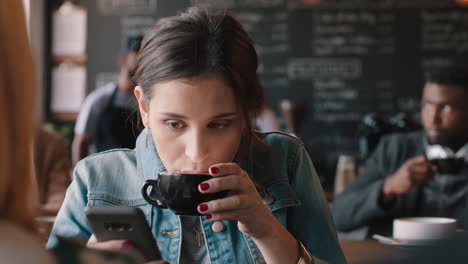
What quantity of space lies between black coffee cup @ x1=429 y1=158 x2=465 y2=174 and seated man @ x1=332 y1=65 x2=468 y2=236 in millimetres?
24

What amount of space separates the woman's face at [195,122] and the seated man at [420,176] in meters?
1.30

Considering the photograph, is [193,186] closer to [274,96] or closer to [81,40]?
[274,96]

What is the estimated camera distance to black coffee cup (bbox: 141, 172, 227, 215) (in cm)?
110

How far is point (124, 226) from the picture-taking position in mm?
984

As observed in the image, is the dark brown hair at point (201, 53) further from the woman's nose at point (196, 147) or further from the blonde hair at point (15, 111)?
the blonde hair at point (15, 111)

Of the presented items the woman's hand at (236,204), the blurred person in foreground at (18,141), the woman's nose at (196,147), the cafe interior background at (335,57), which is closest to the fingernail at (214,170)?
the woman's hand at (236,204)

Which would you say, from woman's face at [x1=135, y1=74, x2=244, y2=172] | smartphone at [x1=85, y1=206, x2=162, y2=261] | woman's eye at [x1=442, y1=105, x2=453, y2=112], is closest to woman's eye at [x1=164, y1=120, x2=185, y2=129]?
woman's face at [x1=135, y1=74, x2=244, y2=172]

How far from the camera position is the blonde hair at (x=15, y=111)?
627mm

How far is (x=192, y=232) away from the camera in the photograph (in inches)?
52.7

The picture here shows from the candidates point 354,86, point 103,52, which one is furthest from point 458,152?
point 103,52

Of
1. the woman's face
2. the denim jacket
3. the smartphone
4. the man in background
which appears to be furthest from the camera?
the man in background

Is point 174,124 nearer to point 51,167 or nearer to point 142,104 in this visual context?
point 142,104

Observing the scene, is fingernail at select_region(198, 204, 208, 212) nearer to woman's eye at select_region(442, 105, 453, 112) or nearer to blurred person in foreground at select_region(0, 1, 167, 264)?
blurred person in foreground at select_region(0, 1, 167, 264)

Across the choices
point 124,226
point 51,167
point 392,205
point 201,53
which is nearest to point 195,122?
point 201,53
